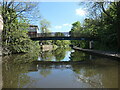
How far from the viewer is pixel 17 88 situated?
208 inches

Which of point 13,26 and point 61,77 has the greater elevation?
point 13,26

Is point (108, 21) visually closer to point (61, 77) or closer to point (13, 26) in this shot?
point (13, 26)

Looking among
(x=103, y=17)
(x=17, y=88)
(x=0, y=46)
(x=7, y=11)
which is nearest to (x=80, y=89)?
(x=17, y=88)

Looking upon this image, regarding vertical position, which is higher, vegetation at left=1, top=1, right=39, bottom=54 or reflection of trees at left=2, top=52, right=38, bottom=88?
vegetation at left=1, top=1, right=39, bottom=54

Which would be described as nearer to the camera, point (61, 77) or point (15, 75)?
point (61, 77)

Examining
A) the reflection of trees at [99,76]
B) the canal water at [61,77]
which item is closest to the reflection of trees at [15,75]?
the canal water at [61,77]

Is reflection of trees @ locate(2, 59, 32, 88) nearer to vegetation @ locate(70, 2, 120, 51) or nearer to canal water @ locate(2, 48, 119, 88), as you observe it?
canal water @ locate(2, 48, 119, 88)

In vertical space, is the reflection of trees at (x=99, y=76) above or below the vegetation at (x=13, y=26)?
below

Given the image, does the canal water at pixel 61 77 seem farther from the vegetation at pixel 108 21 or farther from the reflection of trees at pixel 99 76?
the vegetation at pixel 108 21

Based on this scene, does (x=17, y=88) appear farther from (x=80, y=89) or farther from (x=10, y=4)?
(x=10, y=4)

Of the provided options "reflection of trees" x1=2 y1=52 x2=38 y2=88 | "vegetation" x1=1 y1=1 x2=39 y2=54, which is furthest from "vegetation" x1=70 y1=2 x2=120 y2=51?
"reflection of trees" x1=2 y1=52 x2=38 y2=88

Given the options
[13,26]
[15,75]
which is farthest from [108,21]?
[15,75]

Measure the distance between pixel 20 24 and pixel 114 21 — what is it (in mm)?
13203

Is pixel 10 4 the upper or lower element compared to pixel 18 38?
upper
